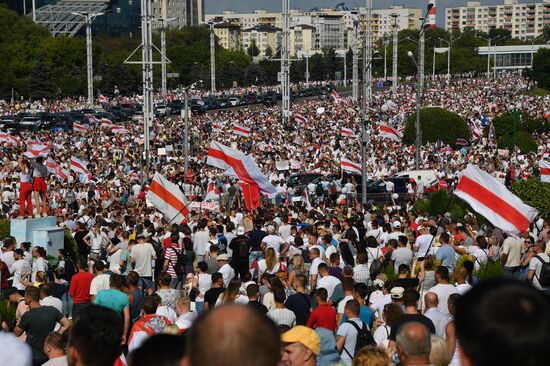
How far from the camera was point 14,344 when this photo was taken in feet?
16.5

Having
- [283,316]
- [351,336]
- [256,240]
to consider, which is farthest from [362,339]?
[256,240]

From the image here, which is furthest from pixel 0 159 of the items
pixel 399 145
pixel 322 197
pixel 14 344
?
pixel 14 344

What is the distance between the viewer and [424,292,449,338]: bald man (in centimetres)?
852

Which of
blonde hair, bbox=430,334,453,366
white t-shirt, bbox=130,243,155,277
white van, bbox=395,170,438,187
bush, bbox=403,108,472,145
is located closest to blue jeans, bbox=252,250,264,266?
white t-shirt, bbox=130,243,155,277

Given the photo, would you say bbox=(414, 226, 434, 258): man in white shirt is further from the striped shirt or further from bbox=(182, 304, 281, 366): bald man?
bbox=(182, 304, 281, 366): bald man

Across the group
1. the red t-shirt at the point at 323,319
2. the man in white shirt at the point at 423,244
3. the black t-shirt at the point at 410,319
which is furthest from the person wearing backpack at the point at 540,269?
the black t-shirt at the point at 410,319

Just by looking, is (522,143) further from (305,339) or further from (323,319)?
(305,339)

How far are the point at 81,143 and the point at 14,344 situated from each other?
39.7m

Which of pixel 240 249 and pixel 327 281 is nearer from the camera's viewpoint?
pixel 327 281

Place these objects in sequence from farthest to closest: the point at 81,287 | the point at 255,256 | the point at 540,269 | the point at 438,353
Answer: the point at 255,256, the point at 540,269, the point at 81,287, the point at 438,353

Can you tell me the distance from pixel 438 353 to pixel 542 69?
408ft

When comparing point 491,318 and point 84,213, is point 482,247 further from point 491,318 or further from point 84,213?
point 491,318

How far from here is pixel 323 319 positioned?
9023 mm

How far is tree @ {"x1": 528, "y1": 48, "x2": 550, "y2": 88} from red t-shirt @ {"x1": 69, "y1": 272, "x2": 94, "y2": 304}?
11849 centimetres
